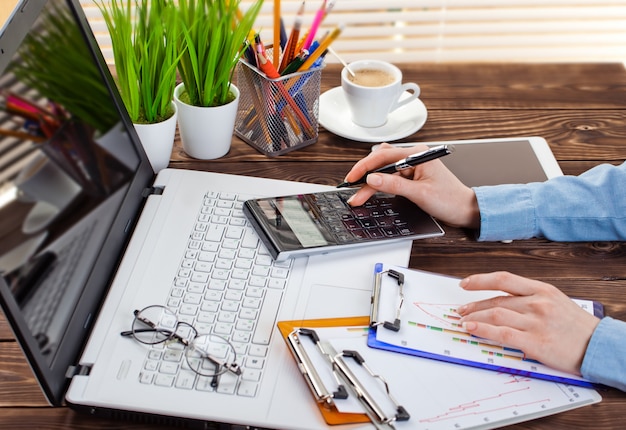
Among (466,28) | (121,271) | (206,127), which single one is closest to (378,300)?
(121,271)

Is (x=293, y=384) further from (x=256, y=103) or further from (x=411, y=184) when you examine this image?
(x=256, y=103)

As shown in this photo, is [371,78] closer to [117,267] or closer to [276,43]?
[276,43]

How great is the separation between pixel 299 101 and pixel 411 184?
255mm

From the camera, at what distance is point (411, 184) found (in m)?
1.08

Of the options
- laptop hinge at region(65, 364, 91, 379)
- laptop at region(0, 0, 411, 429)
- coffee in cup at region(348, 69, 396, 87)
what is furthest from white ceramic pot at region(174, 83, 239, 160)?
laptop hinge at region(65, 364, 91, 379)

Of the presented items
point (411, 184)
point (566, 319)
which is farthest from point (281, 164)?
point (566, 319)

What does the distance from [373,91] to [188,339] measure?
1.89 ft

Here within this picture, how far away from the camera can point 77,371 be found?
2.73 ft

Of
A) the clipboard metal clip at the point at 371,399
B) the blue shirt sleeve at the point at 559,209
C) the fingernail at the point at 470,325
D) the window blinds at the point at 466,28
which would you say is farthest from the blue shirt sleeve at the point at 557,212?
the window blinds at the point at 466,28

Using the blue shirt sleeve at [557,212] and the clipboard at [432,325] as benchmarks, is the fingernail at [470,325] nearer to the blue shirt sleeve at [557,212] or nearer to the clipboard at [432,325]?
the clipboard at [432,325]

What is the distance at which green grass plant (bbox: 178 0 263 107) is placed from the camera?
110cm

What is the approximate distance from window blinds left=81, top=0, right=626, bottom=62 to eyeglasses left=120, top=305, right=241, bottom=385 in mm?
1346

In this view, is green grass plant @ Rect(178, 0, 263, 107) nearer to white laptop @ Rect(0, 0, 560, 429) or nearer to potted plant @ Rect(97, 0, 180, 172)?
potted plant @ Rect(97, 0, 180, 172)

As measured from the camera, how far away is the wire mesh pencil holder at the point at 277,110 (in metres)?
1.18
